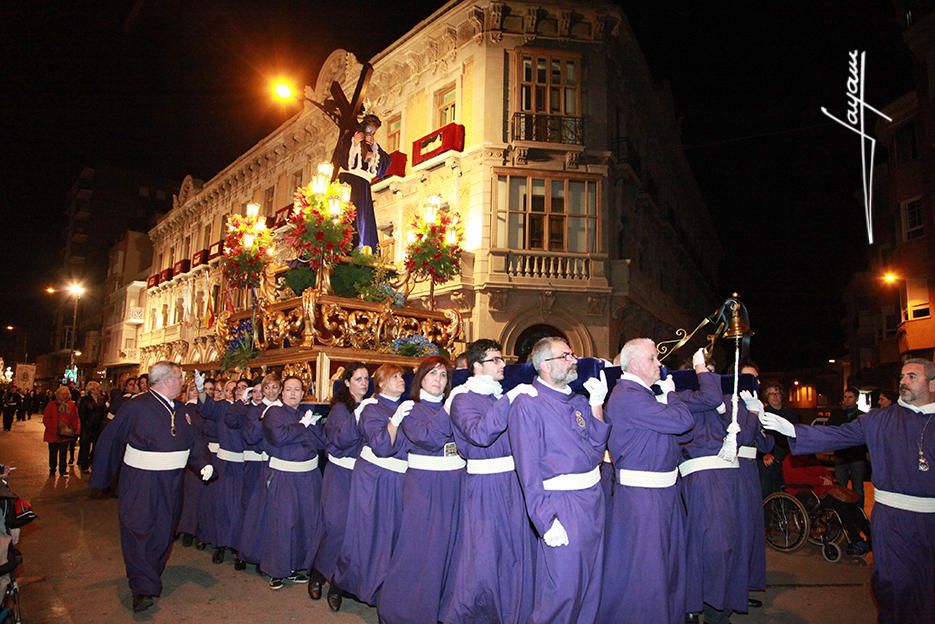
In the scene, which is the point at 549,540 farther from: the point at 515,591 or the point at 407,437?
the point at 407,437

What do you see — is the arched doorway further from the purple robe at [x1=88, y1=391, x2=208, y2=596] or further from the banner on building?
the banner on building

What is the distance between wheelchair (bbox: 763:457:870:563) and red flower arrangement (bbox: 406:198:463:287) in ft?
19.7

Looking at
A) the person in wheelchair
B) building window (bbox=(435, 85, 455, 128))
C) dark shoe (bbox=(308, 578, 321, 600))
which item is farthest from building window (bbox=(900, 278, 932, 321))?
dark shoe (bbox=(308, 578, 321, 600))

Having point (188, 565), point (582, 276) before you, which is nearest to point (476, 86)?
point (582, 276)

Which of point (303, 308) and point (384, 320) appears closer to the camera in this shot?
point (303, 308)

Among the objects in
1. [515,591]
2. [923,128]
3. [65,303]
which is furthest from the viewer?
[65,303]

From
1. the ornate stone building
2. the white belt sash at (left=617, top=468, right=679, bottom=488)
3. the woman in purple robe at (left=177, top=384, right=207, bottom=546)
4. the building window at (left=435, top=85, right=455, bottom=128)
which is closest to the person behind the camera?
the white belt sash at (left=617, top=468, right=679, bottom=488)

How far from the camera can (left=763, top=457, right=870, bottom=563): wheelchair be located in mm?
8195

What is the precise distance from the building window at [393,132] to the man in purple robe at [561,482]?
63.3 ft

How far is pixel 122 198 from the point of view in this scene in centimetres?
6341

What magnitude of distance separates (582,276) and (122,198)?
60.2 meters

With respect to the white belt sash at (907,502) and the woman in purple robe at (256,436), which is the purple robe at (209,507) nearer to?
the woman in purple robe at (256,436)

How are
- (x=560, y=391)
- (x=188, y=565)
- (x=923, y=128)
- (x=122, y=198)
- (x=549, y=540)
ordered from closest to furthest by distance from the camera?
(x=549, y=540)
(x=560, y=391)
(x=188, y=565)
(x=923, y=128)
(x=122, y=198)

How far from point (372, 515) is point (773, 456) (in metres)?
6.65
